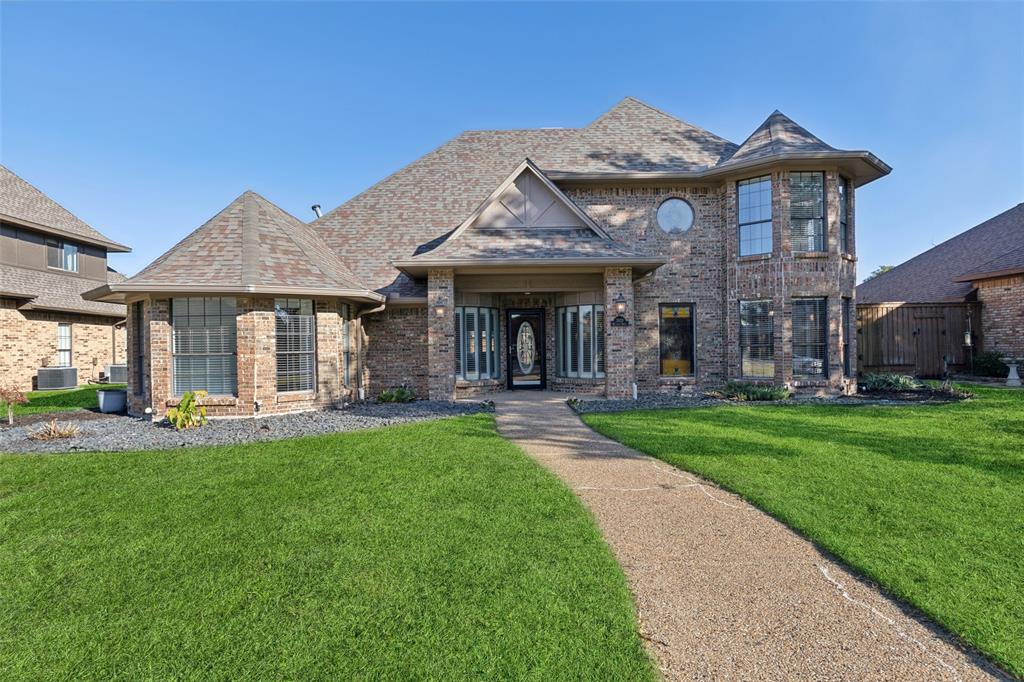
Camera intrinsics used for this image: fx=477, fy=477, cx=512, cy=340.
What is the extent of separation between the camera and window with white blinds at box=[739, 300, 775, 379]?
12.9m

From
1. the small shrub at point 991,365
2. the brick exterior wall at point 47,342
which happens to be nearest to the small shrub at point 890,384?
the small shrub at point 991,365

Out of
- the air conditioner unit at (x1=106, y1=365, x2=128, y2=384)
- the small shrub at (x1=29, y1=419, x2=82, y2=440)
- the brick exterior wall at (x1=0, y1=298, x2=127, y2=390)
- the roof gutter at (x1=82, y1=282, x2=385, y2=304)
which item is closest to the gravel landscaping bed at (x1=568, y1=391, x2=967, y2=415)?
the roof gutter at (x1=82, y1=282, x2=385, y2=304)

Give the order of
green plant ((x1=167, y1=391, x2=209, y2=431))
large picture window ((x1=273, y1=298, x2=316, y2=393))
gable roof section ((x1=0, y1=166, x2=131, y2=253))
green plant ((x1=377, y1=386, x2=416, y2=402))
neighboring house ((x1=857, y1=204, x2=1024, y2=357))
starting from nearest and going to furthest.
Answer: green plant ((x1=167, y1=391, x2=209, y2=431)) < large picture window ((x1=273, y1=298, x2=316, y2=393)) < green plant ((x1=377, y1=386, x2=416, y2=402)) < neighboring house ((x1=857, y1=204, x2=1024, y2=357)) < gable roof section ((x1=0, y1=166, x2=131, y2=253))

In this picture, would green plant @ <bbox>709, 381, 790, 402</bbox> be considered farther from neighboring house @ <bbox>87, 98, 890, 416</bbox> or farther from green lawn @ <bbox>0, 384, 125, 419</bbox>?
green lawn @ <bbox>0, 384, 125, 419</bbox>

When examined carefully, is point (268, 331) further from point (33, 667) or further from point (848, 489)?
point (848, 489)

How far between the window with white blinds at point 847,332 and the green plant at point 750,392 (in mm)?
2229

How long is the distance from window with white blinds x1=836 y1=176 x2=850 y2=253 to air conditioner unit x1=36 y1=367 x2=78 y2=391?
26.5 m

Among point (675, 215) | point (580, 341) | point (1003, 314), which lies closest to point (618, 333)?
point (580, 341)

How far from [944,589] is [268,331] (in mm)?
10964

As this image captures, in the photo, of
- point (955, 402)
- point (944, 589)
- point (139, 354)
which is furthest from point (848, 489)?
point (139, 354)

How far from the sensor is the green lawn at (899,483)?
320cm

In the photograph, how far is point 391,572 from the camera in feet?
11.6

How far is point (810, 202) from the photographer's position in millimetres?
12609

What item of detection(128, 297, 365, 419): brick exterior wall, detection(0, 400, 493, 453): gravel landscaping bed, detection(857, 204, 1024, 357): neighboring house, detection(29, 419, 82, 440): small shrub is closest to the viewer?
detection(0, 400, 493, 453): gravel landscaping bed
